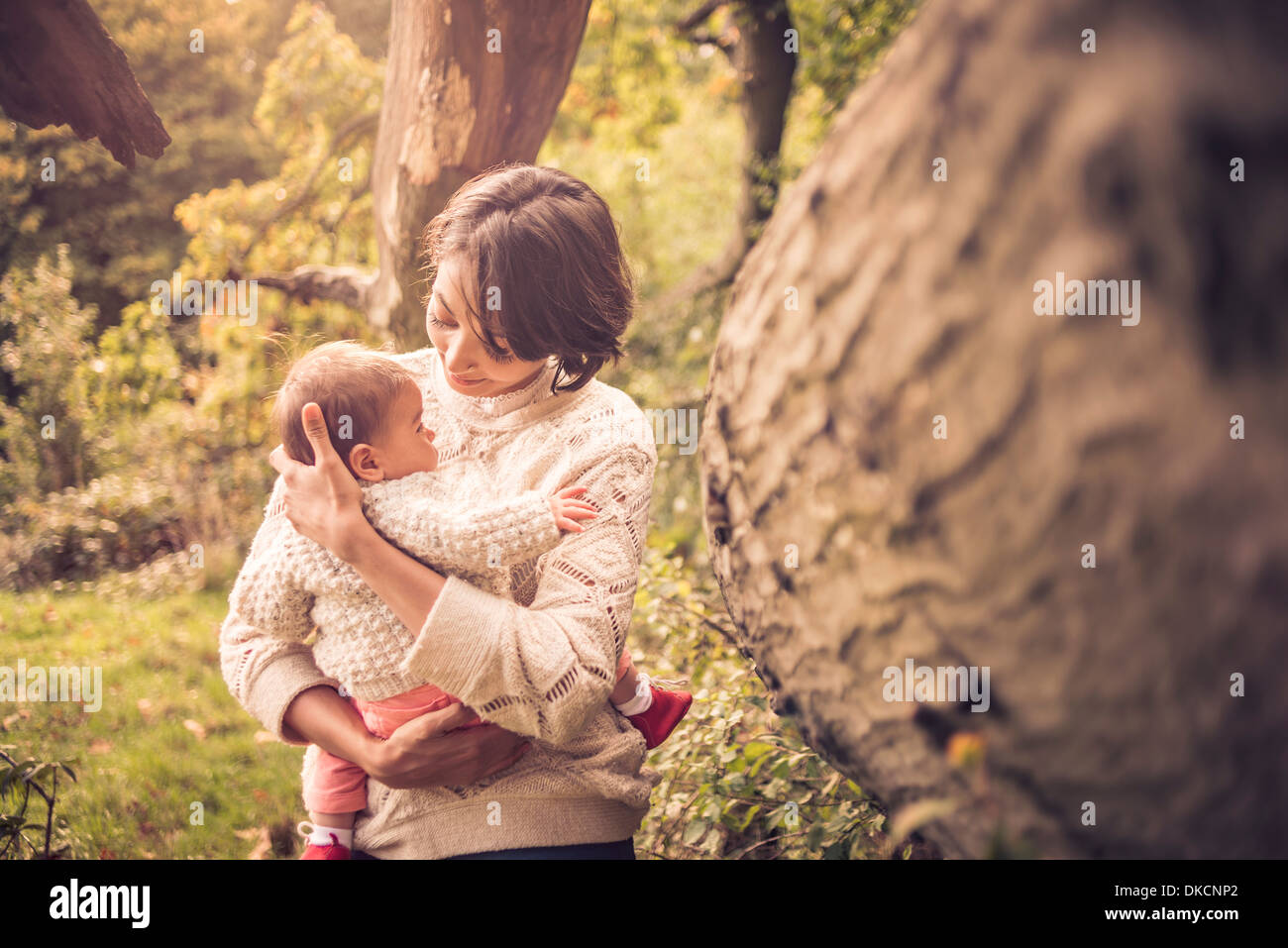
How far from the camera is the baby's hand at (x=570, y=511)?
1.42 meters

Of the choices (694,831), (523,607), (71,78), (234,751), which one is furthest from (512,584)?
(234,751)

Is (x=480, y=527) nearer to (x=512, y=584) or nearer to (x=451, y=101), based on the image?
(x=512, y=584)

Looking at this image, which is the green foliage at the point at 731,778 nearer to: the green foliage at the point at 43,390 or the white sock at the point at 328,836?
the white sock at the point at 328,836

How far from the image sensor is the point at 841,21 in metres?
4.53

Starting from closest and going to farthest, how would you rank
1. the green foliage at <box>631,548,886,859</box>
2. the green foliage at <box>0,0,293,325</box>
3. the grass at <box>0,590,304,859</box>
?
the green foliage at <box>631,548,886,859</box>, the grass at <box>0,590,304,859</box>, the green foliage at <box>0,0,293,325</box>

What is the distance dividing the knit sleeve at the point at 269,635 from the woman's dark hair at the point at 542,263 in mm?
560

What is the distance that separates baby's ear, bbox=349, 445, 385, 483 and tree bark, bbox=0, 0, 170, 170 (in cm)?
97

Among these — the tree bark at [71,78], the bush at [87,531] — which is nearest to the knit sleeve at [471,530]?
the tree bark at [71,78]

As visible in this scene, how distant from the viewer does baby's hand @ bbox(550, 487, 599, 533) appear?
1423mm

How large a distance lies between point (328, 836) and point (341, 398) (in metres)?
0.85

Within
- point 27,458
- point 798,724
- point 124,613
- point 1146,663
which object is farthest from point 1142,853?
point 27,458

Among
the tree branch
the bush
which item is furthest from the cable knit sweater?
the bush

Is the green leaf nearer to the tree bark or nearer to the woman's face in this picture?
the woman's face

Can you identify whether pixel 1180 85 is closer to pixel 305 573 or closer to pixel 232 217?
pixel 305 573
